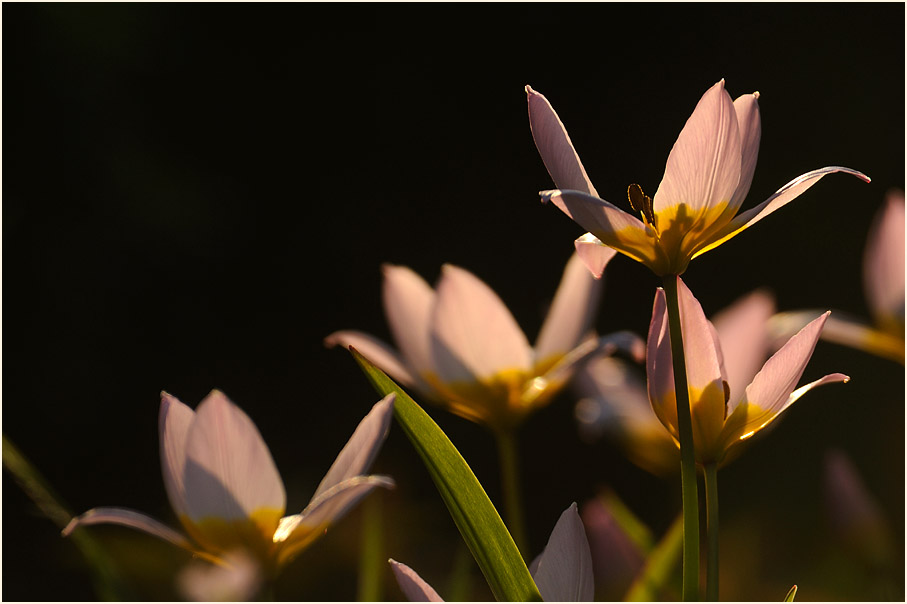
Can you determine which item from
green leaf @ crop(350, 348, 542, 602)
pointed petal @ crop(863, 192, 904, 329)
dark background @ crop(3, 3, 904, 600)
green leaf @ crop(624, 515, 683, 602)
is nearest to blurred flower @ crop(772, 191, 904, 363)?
pointed petal @ crop(863, 192, 904, 329)

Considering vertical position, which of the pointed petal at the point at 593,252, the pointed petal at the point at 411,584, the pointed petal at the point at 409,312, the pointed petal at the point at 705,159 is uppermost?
the pointed petal at the point at 705,159

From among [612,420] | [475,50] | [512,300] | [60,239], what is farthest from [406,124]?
[612,420]

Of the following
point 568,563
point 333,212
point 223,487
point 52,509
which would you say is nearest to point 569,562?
point 568,563

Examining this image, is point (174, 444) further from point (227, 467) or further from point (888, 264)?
point (888, 264)

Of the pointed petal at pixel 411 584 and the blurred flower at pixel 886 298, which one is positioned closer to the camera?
the pointed petal at pixel 411 584

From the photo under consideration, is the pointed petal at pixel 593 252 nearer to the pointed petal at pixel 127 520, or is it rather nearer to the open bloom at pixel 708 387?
the open bloom at pixel 708 387

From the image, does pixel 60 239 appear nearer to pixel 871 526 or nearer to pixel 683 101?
pixel 683 101

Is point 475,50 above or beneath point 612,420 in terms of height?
above

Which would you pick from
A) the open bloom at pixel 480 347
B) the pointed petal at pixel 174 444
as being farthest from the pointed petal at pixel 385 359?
the pointed petal at pixel 174 444
